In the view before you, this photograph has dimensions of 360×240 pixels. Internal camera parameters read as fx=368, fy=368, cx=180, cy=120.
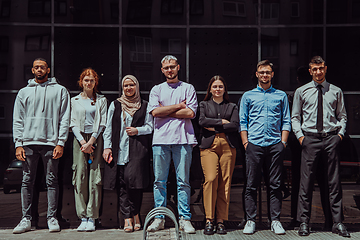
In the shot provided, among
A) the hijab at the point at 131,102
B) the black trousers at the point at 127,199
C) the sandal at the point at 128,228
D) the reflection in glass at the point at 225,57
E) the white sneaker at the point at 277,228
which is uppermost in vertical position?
the reflection in glass at the point at 225,57

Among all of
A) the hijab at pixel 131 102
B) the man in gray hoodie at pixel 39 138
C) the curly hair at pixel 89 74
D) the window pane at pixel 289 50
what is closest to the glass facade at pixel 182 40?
the window pane at pixel 289 50

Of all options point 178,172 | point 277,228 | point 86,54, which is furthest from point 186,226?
point 86,54

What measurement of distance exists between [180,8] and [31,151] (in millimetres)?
3540

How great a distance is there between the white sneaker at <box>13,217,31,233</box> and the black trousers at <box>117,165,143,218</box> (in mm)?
1477

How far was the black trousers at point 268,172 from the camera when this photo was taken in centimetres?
551

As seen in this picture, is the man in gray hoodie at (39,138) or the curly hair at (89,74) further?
the curly hair at (89,74)

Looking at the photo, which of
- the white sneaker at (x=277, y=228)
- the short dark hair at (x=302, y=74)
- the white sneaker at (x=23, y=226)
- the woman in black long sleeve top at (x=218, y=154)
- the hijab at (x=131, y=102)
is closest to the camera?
the white sneaker at (x=277, y=228)

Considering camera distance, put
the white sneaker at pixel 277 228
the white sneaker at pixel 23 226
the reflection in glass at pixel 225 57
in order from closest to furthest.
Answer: the white sneaker at pixel 277 228 → the white sneaker at pixel 23 226 → the reflection in glass at pixel 225 57

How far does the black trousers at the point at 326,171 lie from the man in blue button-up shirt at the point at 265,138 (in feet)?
1.25

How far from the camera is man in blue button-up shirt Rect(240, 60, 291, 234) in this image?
5.52 meters

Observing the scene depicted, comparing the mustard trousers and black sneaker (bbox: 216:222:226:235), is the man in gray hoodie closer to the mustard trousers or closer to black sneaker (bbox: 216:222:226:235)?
the mustard trousers

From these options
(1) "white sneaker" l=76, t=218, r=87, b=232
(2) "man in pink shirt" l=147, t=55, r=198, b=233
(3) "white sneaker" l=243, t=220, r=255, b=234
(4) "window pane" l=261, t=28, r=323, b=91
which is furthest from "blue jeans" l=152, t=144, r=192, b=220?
(4) "window pane" l=261, t=28, r=323, b=91

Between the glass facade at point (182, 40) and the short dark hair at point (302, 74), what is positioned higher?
the glass facade at point (182, 40)

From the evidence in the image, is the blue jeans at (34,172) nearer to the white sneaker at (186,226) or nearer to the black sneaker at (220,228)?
the white sneaker at (186,226)
